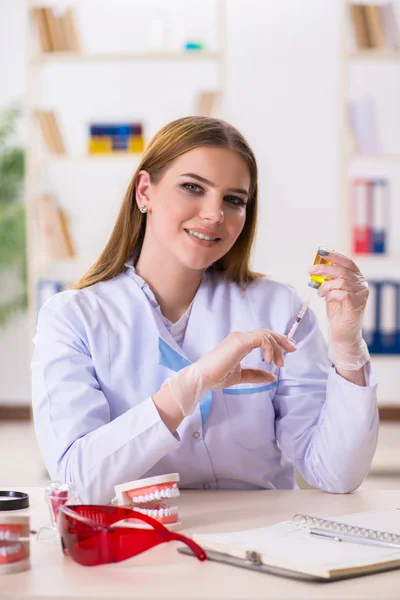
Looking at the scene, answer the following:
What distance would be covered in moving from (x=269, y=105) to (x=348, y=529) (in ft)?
14.4

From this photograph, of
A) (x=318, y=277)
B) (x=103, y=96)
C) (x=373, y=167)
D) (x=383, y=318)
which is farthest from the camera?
(x=103, y=96)

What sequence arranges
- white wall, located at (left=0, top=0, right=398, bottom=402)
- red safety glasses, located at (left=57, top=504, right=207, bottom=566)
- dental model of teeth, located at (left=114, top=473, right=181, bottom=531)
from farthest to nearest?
white wall, located at (left=0, top=0, right=398, bottom=402)
dental model of teeth, located at (left=114, top=473, right=181, bottom=531)
red safety glasses, located at (left=57, top=504, right=207, bottom=566)

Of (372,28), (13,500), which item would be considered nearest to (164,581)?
(13,500)

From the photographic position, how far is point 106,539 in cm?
109

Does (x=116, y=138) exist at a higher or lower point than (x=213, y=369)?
higher

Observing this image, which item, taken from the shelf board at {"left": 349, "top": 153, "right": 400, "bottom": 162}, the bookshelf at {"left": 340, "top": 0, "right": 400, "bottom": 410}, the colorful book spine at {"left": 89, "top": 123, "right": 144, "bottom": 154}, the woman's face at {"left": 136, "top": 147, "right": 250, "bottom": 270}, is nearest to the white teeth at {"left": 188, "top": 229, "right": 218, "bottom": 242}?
the woman's face at {"left": 136, "top": 147, "right": 250, "bottom": 270}

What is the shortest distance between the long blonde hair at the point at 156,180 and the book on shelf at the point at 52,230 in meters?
2.63

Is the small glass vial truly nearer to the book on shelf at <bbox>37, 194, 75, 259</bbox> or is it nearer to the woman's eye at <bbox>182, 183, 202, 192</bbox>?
the woman's eye at <bbox>182, 183, 202, 192</bbox>

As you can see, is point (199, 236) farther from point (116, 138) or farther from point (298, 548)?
point (116, 138)

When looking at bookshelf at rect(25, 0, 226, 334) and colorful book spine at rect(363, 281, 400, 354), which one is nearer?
colorful book spine at rect(363, 281, 400, 354)

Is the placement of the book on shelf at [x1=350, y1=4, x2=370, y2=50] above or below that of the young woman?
above

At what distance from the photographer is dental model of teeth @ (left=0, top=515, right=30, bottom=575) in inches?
42.1

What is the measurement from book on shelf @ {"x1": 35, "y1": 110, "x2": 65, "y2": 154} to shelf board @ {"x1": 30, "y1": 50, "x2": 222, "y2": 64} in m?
0.26

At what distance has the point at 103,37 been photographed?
547cm
